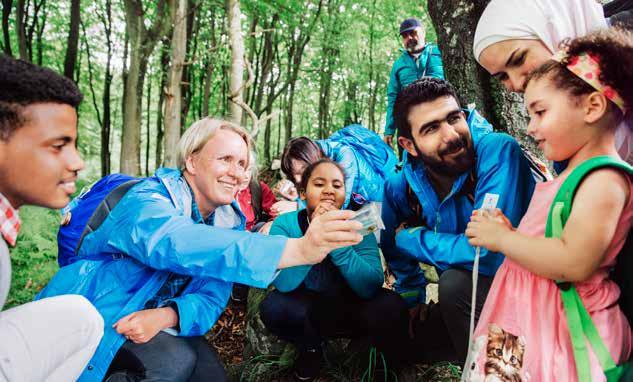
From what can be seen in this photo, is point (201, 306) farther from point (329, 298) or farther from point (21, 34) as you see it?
point (21, 34)

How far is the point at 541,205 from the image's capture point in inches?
62.0

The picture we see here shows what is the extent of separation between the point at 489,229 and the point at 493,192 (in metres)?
0.57

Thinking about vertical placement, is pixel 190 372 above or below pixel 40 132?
below

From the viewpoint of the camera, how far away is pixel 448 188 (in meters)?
2.36

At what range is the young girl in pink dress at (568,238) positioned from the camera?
4.35 feet

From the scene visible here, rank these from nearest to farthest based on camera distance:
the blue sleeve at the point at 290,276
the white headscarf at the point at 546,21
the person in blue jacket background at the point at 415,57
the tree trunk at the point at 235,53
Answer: the white headscarf at the point at 546,21, the blue sleeve at the point at 290,276, the person in blue jacket background at the point at 415,57, the tree trunk at the point at 235,53

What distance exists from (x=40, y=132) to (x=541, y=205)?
1.79 m

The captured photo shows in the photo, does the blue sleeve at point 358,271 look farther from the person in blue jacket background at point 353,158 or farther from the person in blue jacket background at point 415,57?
the person in blue jacket background at point 415,57

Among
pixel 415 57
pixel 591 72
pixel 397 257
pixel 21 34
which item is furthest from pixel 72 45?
pixel 591 72

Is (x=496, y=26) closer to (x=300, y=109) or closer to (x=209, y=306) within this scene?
(x=209, y=306)

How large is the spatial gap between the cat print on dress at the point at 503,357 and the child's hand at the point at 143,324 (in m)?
1.42

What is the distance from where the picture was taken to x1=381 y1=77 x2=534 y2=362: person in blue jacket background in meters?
2.07

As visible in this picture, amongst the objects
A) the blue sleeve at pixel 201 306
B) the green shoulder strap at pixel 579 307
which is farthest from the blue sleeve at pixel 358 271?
the green shoulder strap at pixel 579 307

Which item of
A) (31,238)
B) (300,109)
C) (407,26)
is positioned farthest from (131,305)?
(300,109)
